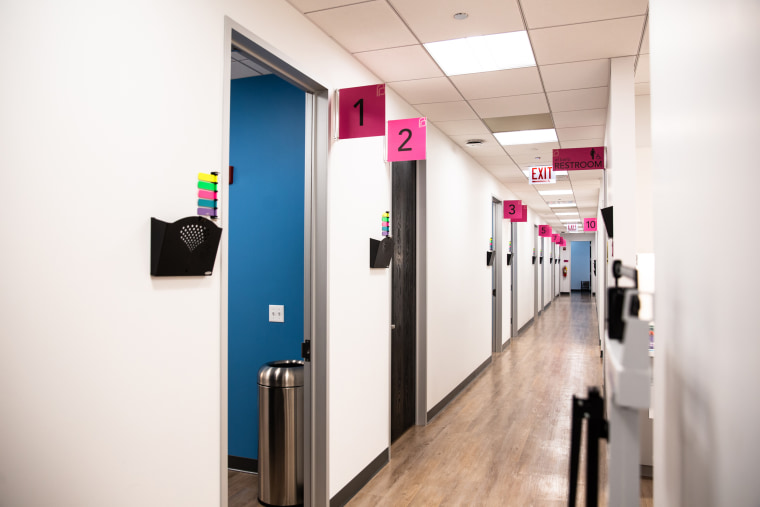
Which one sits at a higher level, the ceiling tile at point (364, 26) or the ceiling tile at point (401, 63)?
→ the ceiling tile at point (401, 63)

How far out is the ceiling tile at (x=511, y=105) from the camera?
442cm

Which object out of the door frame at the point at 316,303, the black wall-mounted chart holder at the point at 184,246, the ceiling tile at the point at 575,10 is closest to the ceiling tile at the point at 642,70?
the ceiling tile at the point at 575,10

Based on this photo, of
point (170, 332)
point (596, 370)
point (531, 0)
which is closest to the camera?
point (170, 332)

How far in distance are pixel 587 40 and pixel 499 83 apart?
2.85 ft

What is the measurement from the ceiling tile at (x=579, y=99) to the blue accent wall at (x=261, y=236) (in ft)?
6.93

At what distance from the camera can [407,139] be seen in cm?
358

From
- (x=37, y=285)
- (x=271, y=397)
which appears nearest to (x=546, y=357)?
(x=271, y=397)

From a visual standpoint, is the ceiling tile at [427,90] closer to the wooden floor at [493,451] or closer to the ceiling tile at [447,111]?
the ceiling tile at [447,111]

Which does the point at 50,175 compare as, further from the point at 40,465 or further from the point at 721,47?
the point at 721,47

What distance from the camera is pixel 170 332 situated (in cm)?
194

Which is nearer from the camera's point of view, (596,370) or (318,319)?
(318,319)

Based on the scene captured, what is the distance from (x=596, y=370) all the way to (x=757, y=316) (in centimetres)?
705

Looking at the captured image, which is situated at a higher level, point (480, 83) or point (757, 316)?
point (480, 83)

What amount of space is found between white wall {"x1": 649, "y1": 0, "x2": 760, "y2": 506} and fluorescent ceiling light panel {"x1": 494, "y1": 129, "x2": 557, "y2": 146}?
12.5 ft
